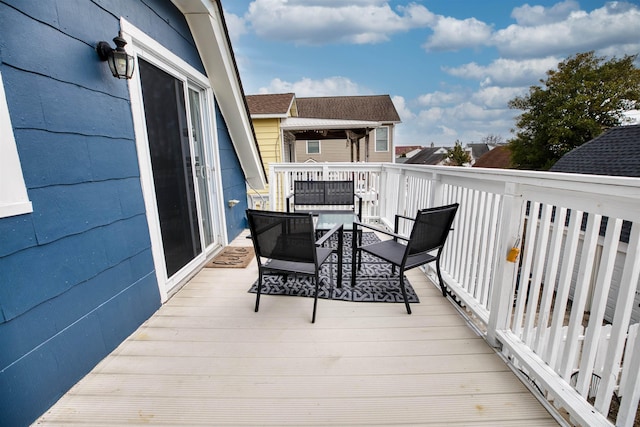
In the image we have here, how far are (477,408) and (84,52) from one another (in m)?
2.83

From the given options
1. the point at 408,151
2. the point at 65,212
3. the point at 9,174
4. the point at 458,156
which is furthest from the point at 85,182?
the point at 408,151

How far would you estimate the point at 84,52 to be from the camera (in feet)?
5.41

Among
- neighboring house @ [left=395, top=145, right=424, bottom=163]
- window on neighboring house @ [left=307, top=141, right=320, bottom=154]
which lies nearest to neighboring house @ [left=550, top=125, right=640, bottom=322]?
window on neighboring house @ [left=307, top=141, right=320, bottom=154]

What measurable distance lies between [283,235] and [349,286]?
943mm

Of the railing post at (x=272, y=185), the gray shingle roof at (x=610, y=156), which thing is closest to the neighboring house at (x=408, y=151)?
the gray shingle roof at (x=610, y=156)

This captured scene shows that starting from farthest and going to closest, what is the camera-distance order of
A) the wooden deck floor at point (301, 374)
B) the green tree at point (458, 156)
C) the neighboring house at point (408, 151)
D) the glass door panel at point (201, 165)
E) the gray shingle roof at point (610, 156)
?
the neighboring house at point (408, 151) < the green tree at point (458, 156) < the gray shingle roof at point (610, 156) < the glass door panel at point (201, 165) < the wooden deck floor at point (301, 374)

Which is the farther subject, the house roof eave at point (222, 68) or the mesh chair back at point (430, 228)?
the house roof eave at point (222, 68)

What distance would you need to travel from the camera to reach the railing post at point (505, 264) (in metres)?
1.67

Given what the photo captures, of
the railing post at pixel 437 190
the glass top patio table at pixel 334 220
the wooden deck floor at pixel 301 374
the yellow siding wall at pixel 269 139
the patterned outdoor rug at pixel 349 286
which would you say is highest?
the yellow siding wall at pixel 269 139

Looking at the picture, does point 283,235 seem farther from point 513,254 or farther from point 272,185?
point 272,185

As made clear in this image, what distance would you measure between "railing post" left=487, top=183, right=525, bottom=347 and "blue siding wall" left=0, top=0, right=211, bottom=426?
7.86ft

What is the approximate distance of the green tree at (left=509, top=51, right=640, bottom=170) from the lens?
46.3ft

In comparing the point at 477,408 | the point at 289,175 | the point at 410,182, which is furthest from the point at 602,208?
the point at 289,175

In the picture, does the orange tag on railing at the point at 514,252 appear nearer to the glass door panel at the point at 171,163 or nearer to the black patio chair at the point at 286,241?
the black patio chair at the point at 286,241
